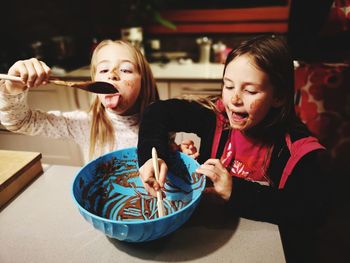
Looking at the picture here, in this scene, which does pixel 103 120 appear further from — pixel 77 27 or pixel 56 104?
pixel 77 27

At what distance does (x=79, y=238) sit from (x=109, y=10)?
2.40m

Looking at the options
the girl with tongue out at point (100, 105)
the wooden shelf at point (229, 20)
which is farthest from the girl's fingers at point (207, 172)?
the wooden shelf at point (229, 20)

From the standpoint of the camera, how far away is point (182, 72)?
84.9 inches

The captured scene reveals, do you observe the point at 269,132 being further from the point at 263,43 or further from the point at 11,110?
the point at 11,110

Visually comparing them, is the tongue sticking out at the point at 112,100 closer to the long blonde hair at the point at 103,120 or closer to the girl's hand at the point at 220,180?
the long blonde hair at the point at 103,120

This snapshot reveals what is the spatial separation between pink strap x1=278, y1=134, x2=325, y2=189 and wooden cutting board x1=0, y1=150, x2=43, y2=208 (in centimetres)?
75

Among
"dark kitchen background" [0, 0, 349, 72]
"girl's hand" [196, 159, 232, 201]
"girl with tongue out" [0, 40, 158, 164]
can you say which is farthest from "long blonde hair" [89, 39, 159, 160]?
"dark kitchen background" [0, 0, 349, 72]

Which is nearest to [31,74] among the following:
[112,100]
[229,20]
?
[112,100]

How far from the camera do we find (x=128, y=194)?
817mm

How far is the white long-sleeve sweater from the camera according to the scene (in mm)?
875

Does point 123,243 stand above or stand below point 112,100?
below

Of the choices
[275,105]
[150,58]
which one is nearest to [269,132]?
[275,105]

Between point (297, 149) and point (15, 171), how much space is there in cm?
81

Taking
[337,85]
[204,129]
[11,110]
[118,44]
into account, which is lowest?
[337,85]
